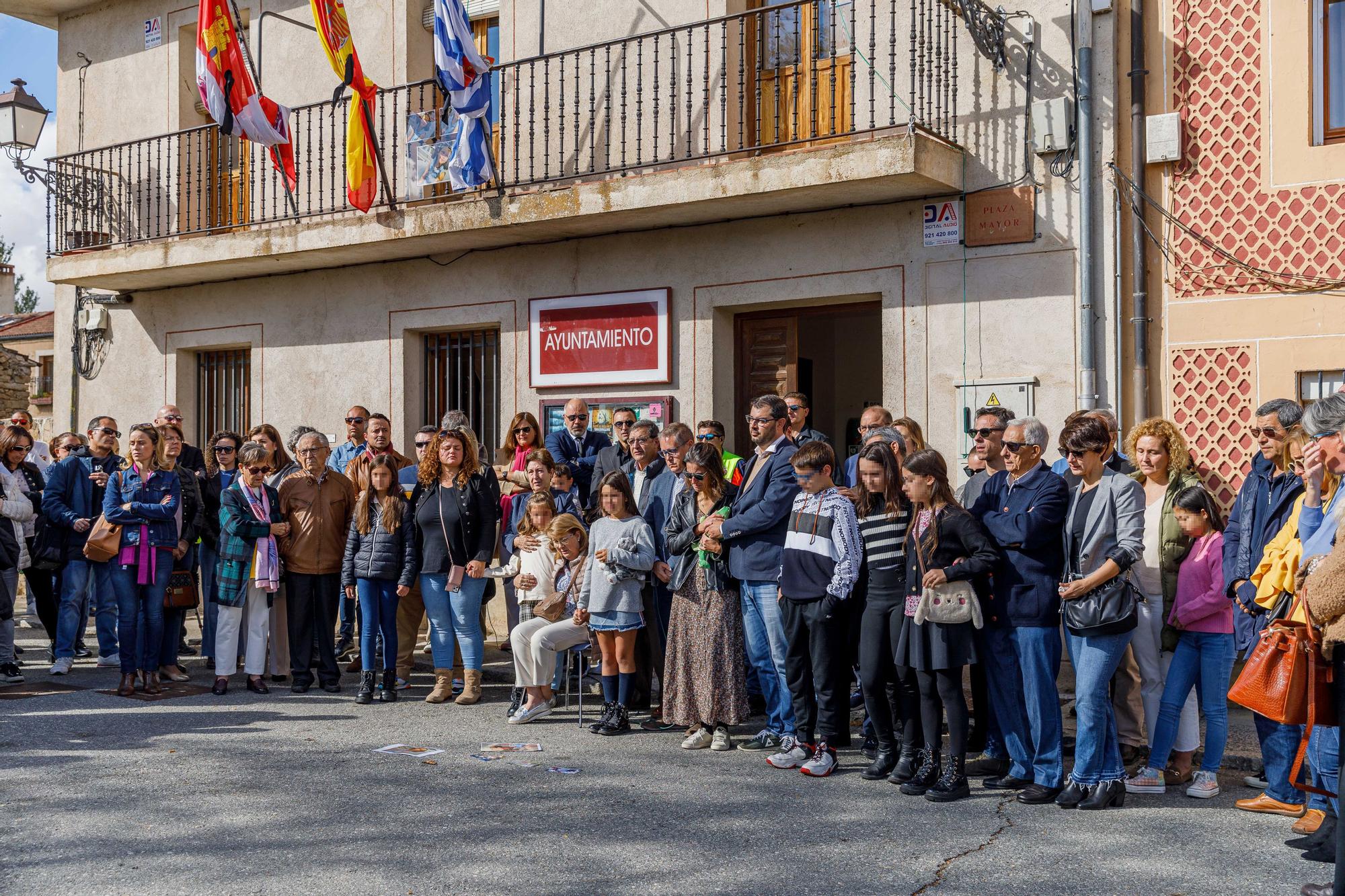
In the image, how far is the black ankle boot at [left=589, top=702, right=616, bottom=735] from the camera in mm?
7586

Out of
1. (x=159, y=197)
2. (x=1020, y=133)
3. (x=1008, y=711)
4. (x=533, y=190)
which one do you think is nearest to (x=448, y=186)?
(x=533, y=190)

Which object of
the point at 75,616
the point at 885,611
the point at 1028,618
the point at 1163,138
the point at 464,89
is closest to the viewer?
the point at 1028,618

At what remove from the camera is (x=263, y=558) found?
8.97 metres

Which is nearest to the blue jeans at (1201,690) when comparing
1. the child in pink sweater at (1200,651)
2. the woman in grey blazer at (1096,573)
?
the child in pink sweater at (1200,651)

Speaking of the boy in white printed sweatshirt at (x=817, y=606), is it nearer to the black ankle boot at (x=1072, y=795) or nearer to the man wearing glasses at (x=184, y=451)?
the black ankle boot at (x=1072, y=795)

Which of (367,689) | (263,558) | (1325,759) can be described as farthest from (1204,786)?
(263,558)

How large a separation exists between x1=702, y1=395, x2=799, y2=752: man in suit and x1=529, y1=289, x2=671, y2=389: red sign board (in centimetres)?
433

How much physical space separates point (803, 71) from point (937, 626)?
21.7ft

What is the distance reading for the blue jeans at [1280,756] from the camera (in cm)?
580

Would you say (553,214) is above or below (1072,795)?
above

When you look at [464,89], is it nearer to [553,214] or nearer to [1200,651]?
[553,214]

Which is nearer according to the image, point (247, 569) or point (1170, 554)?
point (1170, 554)

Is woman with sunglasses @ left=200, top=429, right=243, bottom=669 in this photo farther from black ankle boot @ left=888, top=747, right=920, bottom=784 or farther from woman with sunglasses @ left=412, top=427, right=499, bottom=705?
black ankle boot @ left=888, top=747, right=920, bottom=784

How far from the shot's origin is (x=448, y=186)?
1298 centimetres
